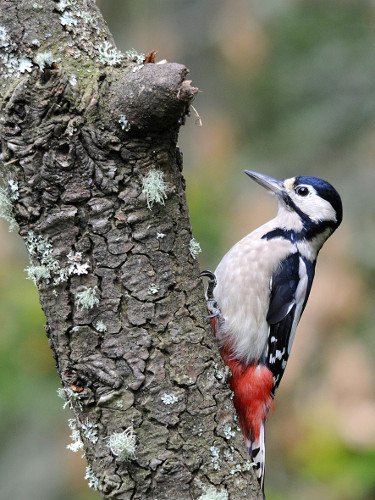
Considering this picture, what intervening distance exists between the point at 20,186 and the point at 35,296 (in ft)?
6.34

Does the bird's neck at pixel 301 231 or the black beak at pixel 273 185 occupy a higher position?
the black beak at pixel 273 185

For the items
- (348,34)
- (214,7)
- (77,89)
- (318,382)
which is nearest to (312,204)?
(318,382)

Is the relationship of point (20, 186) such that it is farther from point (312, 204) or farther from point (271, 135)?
point (271, 135)

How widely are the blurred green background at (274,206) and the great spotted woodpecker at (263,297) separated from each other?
0.86 meters

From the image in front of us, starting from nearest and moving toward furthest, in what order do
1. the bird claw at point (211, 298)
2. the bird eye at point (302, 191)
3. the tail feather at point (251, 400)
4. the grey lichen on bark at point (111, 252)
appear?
the grey lichen on bark at point (111, 252) < the bird claw at point (211, 298) < the tail feather at point (251, 400) < the bird eye at point (302, 191)

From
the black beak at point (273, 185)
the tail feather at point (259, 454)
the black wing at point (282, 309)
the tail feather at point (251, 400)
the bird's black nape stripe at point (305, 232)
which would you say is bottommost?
the tail feather at point (259, 454)

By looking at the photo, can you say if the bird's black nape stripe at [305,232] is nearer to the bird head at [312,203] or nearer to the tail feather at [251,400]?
the bird head at [312,203]

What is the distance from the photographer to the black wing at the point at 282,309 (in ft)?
11.2

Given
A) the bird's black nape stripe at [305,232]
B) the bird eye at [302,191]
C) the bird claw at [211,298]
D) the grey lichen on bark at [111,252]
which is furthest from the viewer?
the bird eye at [302,191]

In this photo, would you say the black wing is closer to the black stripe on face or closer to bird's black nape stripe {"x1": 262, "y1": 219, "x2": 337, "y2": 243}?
bird's black nape stripe {"x1": 262, "y1": 219, "x2": 337, "y2": 243}

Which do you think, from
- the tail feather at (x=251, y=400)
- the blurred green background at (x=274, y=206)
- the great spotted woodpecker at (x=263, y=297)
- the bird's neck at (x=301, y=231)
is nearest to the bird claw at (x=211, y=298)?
the great spotted woodpecker at (x=263, y=297)

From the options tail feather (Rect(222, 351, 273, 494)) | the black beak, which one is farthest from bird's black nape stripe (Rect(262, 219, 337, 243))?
tail feather (Rect(222, 351, 273, 494))

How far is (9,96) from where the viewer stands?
2.00 m

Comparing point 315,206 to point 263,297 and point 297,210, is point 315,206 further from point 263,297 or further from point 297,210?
point 263,297
